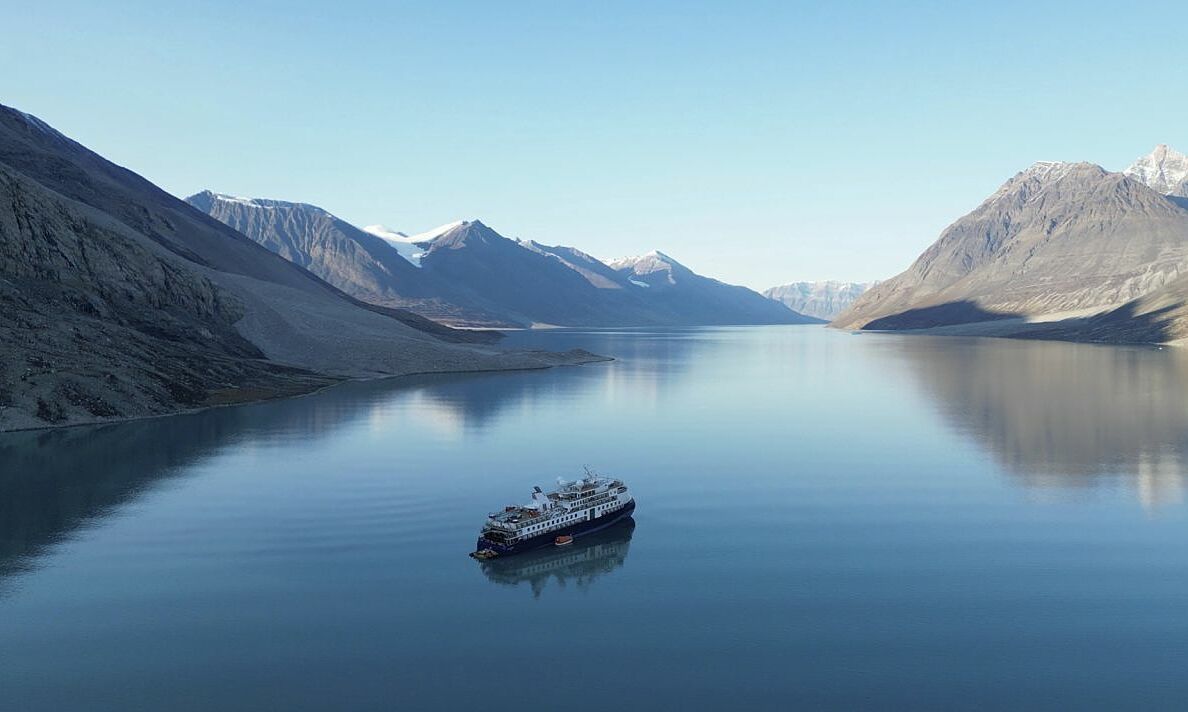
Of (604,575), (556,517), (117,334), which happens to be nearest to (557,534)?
(556,517)

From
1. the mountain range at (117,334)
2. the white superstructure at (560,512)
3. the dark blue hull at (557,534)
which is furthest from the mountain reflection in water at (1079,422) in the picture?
the mountain range at (117,334)

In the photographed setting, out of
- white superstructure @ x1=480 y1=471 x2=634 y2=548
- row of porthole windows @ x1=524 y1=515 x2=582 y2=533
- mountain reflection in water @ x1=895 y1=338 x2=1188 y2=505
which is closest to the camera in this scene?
white superstructure @ x1=480 y1=471 x2=634 y2=548

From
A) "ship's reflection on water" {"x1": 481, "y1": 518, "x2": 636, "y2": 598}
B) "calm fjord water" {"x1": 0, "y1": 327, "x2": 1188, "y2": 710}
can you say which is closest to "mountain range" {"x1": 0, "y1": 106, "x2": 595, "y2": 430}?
"calm fjord water" {"x1": 0, "y1": 327, "x2": 1188, "y2": 710}

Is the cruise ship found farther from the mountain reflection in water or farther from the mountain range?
the mountain range

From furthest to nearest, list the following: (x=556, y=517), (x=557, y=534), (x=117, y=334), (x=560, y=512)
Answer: (x=117, y=334) < (x=560, y=512) < (x=556, y=517) < (x=557, y=534)

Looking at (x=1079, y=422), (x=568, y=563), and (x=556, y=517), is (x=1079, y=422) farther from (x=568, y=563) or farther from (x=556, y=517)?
(x=568, y=563)

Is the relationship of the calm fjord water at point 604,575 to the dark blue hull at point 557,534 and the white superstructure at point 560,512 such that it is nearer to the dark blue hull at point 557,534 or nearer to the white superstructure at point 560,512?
the dark blue hull at point 557,534
